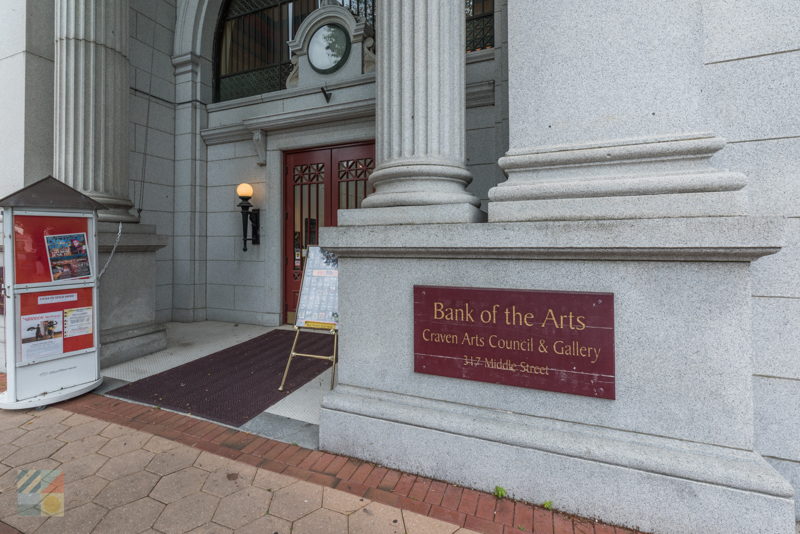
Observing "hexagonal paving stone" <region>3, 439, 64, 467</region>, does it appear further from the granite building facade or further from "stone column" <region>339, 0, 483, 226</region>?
"stone column" <region>339, 0, 483, 226</region>

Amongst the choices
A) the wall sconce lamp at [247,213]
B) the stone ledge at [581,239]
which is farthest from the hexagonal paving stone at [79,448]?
the wall sconce lamp at [247,213]

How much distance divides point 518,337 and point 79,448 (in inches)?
138

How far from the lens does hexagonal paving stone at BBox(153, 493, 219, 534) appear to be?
7.07 feet

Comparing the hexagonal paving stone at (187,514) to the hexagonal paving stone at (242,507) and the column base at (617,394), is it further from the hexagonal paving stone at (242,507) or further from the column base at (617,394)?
the column base at (617,394)

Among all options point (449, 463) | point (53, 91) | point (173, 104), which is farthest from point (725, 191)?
point (173, 104)

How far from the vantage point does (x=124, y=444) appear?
3.02 metres

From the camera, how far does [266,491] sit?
246 centimetres

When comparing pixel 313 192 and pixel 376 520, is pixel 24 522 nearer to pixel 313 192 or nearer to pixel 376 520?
pixel 376 520

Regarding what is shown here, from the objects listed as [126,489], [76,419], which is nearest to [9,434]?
[76,419]

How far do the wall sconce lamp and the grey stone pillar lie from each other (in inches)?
221

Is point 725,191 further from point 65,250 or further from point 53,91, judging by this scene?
point 53,91

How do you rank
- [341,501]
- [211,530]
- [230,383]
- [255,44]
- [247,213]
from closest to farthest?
[211,530], [341,501], [230,383], [247,213], [255,44]

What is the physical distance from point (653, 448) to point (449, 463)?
123 centimetres

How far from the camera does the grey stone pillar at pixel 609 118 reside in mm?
2246
